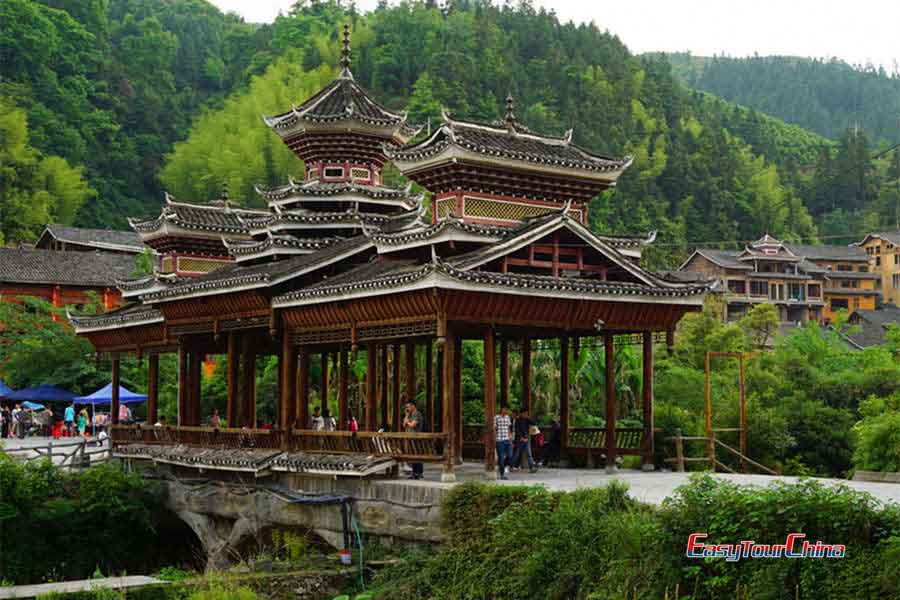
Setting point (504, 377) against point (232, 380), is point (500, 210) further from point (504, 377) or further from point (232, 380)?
point (232, 380)

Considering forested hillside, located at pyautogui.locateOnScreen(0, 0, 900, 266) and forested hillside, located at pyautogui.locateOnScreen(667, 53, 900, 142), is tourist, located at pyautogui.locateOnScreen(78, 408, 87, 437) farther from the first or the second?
forested hillside, located at pyautogui.locateOnScreen(667, 53, 900, 142)

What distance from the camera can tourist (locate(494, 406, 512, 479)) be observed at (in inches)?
744

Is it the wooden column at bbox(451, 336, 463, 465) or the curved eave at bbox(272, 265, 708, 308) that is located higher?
the curved eave at bbox(272, 265, 708, 308)

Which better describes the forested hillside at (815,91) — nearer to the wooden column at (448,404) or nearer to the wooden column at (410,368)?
the wooden column at (410,368)

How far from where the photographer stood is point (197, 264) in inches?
1266

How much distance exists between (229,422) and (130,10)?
330 feet

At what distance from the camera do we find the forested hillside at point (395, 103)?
→ 80.3 metres

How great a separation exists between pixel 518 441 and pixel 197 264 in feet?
50.0

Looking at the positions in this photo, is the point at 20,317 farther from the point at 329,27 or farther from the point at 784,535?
the point at 329,27

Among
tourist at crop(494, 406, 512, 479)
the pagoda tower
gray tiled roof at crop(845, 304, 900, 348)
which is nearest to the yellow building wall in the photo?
→ gray tiled roof at crop(845, 304, 900, 348)

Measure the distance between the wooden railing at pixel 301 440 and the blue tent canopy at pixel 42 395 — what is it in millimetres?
15386

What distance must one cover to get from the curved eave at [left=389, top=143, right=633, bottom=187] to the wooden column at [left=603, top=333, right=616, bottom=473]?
3.84m

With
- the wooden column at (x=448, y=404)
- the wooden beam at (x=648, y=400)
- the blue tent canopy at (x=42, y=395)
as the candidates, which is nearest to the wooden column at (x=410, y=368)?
the wooden beam at (x=648, y=400)

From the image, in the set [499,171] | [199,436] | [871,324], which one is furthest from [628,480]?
[871,324]
